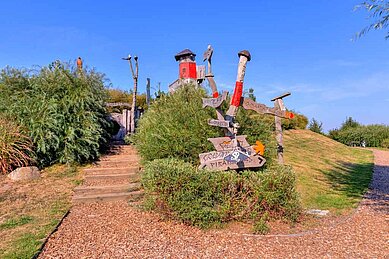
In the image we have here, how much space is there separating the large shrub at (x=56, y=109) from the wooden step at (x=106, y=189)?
179 cm

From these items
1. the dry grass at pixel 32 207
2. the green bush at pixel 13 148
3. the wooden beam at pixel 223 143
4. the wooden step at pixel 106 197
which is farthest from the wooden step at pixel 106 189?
the green bush at pixel 13 148

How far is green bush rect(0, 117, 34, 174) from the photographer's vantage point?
21.3ft

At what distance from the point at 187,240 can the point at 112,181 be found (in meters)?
2.99

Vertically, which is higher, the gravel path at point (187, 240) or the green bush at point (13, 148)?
the green bush at point (13, 148)

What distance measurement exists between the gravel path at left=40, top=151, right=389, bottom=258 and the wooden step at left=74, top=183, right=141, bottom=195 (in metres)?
0.82

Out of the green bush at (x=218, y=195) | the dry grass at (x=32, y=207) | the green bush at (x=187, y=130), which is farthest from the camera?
the green bush at (x=187, y=130)

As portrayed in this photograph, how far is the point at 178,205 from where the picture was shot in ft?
12.9

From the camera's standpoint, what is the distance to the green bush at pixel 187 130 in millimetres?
5340

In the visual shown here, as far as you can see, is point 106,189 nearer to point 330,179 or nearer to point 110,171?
A: point 110,171

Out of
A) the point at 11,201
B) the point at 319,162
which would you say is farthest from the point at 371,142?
the point at 11,201

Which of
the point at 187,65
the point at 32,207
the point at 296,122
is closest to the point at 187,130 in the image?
the point at 32,207

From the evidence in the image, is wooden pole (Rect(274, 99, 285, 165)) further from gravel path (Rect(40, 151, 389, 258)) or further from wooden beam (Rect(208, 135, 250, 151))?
gravel path (Rect(40, 151, 389, 258))

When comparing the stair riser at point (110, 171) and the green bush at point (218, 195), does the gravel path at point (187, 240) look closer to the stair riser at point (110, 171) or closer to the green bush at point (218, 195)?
the green bush at point (218, 195)

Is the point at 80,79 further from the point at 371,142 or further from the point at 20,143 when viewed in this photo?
the point at 371,142
